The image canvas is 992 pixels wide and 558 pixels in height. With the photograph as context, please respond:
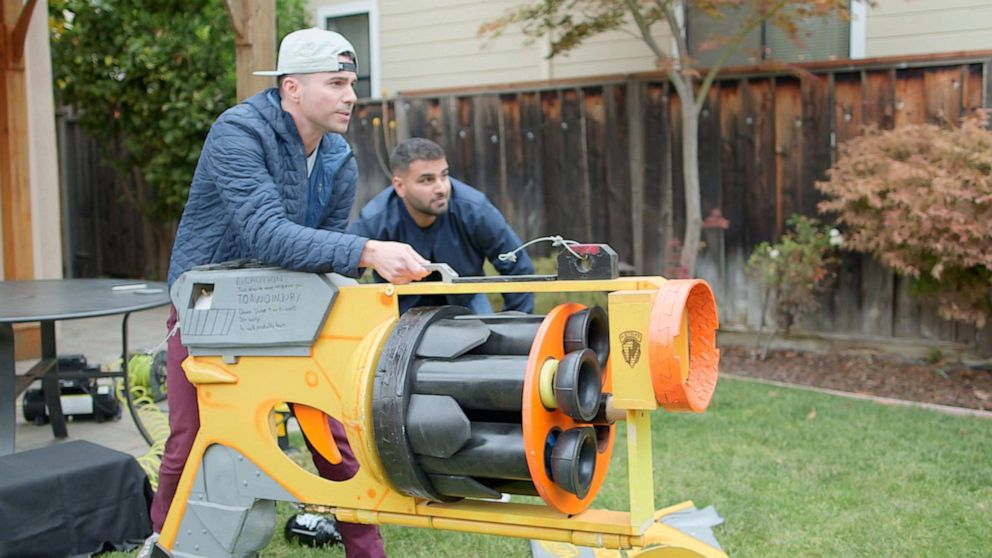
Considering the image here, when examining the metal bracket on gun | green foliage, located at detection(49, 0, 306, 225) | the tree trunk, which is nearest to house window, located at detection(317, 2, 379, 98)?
green foliage, located at detection(49, 0, 306, 225)

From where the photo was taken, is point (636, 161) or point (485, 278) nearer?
point (485, 278)

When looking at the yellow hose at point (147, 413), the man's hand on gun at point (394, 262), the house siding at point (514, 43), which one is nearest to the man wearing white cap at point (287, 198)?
the man's hand on gun at point (394, 262)

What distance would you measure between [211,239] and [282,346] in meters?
0.57

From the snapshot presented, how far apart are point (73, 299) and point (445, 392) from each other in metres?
2.84

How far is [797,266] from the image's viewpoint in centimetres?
660

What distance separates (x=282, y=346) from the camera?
253 centimetres

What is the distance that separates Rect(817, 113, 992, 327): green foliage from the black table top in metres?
4.16

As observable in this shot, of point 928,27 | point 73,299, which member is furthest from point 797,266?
point 73,299

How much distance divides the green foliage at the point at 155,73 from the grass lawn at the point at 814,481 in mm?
5942

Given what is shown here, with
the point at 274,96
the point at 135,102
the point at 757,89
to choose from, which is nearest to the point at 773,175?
the point at 757,89

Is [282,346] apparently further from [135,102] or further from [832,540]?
[135,102]

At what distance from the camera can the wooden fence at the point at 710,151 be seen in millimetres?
6605

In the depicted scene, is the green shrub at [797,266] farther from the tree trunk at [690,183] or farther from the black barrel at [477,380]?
the black barrel at [477,380]

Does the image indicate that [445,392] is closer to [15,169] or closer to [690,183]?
[690,183]
